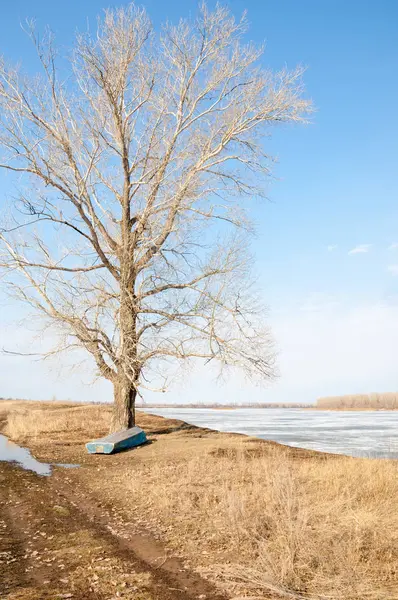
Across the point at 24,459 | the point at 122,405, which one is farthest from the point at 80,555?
the point at 122,405

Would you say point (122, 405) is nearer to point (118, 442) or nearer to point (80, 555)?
point (118, 442)

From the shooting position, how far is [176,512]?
8172mm

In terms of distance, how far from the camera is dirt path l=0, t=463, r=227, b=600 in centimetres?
511

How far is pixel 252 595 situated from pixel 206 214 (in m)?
14.7

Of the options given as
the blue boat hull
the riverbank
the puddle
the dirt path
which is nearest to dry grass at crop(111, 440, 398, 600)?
the riverbank

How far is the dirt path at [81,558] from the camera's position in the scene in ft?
16.8

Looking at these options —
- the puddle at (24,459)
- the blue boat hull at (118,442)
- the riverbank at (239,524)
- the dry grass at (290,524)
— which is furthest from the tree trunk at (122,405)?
the dry grass at (290,524)

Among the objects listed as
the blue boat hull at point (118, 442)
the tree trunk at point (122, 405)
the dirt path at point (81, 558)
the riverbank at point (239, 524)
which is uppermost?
the tree trunk at point (122, 405)

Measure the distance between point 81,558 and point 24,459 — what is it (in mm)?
10194

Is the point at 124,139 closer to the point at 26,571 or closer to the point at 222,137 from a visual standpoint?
the point at 222,137

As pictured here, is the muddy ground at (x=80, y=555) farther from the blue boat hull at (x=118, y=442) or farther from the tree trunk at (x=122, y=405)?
the tree trunk at (x=122, y=405)

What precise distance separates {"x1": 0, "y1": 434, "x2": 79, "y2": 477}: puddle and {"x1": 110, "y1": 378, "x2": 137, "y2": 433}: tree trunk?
324cm

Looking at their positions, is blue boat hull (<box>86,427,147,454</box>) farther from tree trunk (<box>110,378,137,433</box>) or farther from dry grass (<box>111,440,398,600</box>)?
dry grass (<box>111,440,398,600</box>)

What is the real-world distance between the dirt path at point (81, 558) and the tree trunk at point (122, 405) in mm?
9066
